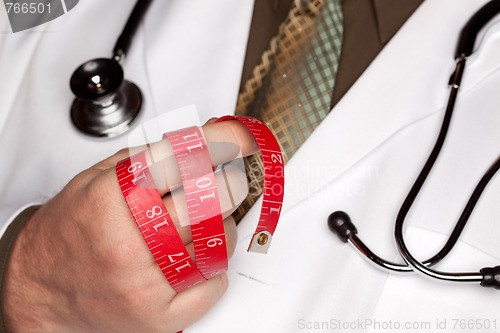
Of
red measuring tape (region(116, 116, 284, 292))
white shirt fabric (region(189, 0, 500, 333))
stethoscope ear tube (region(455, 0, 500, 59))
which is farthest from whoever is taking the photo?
stethoscope ear tube (region(455, 0, 500, 59))

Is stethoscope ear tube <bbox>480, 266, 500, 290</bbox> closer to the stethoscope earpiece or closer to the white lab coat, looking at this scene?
the white lab coat

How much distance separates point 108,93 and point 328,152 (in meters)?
0.31

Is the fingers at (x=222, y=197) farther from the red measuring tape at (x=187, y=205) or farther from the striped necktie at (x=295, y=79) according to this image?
the striped necktie at (x=295, y=79)

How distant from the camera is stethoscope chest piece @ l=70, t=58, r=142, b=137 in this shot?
0.78 m

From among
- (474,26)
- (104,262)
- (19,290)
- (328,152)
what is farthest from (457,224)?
(19,290)

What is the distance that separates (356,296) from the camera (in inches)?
28.6

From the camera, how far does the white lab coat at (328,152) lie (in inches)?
28.5

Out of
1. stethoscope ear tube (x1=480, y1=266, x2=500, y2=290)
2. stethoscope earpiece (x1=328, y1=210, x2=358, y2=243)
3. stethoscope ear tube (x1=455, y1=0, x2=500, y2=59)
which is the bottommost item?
stethoscope ear tube (x1=480, y1=266, x2=500, y2=290)

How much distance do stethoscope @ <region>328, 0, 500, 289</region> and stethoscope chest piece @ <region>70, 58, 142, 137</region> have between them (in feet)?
1.11

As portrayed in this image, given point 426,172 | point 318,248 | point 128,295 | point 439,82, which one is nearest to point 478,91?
point 439,82

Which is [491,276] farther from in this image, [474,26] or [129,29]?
[129,29]

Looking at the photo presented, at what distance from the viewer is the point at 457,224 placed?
0.72 m

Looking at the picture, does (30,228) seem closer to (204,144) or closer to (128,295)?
(128,295)

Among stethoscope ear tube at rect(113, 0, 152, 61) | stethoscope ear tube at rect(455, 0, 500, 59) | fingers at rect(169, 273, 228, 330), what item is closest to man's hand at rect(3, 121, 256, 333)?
fingers at rect(169, 273, 228, 330)
